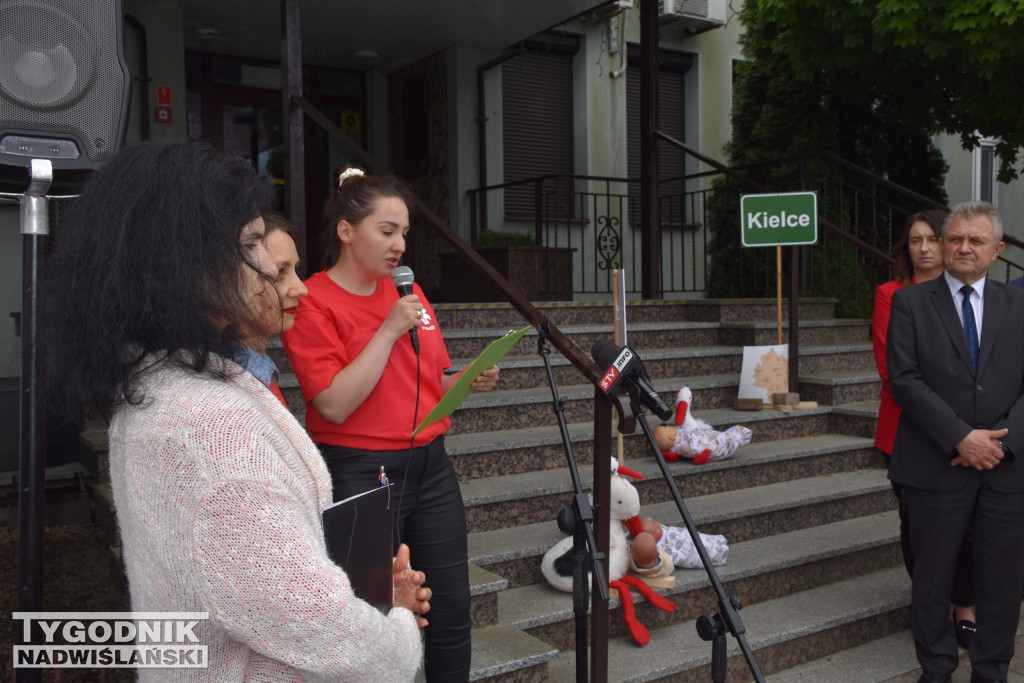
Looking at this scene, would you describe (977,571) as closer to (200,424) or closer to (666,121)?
(200,424)

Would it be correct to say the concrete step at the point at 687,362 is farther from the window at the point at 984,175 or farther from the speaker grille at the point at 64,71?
the window at the point at 984,175

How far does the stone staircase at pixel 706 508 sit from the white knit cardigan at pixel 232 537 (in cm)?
178

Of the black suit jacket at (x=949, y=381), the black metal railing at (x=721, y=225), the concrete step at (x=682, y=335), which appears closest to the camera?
the black suit jacket at (x=949, y=381)

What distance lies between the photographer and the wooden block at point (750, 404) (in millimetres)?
5441

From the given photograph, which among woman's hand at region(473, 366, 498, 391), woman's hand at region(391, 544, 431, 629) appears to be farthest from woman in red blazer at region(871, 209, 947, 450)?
woman's hand at region(391, 544, 431, 629)

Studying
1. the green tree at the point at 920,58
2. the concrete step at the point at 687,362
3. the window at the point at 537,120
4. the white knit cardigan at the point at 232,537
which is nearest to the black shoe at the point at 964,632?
the concrete step at the point at 687,362

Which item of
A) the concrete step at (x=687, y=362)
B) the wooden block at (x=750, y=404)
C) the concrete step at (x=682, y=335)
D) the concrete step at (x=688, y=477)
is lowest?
the concrete step at (x=688, y=477)

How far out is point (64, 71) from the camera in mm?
2041

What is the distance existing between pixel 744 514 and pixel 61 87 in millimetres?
3572

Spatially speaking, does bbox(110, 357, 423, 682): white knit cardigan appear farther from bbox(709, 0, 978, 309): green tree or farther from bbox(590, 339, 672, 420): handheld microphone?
bbox(709, 0, 978, 309): green tree

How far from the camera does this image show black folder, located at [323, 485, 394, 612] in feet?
4.07

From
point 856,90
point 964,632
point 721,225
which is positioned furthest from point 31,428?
point 721,225

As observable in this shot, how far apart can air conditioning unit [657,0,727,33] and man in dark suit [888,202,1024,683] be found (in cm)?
750

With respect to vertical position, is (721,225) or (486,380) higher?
(721,225)
